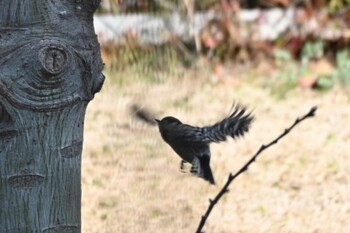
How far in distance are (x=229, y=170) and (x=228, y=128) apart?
2919 millimetres

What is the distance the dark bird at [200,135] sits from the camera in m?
1.95

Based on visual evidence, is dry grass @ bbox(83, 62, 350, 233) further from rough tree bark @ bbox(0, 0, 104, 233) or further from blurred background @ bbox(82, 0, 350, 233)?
rough tree bark @ bbox(0, 0, 104, 233)

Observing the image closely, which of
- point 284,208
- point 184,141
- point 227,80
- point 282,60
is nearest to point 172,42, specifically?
point 227,80

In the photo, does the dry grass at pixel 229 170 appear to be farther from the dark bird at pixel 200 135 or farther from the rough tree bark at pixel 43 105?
the rough tree bark at pixel 43 105

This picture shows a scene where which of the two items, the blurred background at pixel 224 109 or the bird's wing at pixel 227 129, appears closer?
the bird's wing at pixel 227 129

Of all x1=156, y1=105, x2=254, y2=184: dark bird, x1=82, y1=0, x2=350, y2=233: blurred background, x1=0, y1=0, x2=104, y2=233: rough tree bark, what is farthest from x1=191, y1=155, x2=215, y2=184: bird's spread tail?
x1=0, y1=0, x2=104, y2=233: rough tree bark

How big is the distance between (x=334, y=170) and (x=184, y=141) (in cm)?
311

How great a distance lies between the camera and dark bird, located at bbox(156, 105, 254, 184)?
6.41ft

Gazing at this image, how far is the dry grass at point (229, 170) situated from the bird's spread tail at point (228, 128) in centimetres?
56

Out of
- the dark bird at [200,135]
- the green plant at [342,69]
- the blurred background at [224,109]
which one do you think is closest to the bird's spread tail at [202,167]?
the dark bird at [200,135]

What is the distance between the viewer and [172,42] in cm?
670

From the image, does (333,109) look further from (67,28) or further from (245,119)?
(67,28)

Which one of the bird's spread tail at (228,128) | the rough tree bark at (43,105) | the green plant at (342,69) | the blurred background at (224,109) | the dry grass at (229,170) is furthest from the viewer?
the green plant at (342,69)

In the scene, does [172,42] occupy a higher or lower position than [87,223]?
higher
